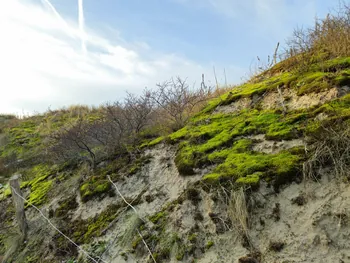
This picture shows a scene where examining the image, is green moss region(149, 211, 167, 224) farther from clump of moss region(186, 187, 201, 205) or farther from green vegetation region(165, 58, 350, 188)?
green vegetation region(165, 58, 350, 188)

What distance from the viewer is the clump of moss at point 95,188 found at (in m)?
5.34

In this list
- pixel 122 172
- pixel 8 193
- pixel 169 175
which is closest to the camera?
pixel 169 175

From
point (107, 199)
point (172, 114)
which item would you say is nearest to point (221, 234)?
point (107, 199)

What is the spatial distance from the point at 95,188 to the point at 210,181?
2.81 meters

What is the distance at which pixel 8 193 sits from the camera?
7.80m

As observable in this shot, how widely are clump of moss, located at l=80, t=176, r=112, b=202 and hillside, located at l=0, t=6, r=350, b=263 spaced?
28 millimetres

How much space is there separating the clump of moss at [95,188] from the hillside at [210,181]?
0.09 ft

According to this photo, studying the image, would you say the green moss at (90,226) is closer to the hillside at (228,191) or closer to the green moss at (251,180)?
the hillside at (228,191)

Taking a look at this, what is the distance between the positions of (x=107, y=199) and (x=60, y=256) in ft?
3.98

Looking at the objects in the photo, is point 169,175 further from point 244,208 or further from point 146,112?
point 146,112

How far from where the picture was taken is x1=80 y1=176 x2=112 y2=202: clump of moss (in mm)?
5340

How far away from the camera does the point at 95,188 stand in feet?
18.0

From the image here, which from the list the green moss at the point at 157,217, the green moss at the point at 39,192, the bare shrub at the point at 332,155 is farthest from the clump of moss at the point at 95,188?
the bare shrub at the point at 332,155

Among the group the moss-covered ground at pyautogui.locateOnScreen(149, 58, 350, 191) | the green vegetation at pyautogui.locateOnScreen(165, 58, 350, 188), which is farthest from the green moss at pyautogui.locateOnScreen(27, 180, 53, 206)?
the green vegetation at pyautogui.locateOnScreen(165, 58, 350, 188)
